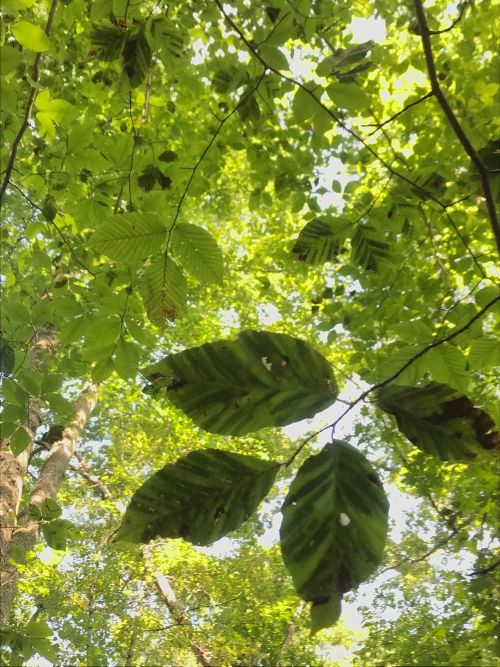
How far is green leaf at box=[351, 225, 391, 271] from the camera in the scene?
39.6 inches

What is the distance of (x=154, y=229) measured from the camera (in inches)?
23.7

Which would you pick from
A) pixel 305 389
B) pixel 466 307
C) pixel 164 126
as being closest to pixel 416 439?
pixel 305 389

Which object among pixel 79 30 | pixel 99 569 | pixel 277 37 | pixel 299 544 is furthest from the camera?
pixel 99 569

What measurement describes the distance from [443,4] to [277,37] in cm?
235

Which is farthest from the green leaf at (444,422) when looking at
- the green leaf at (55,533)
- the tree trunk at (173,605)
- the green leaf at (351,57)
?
the tree trunk at (173,605)

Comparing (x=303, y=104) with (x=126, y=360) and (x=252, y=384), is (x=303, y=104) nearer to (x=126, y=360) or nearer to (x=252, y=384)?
(x=126, y=360)

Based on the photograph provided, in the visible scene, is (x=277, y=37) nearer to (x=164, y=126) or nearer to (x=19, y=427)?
(x=19, y=427)

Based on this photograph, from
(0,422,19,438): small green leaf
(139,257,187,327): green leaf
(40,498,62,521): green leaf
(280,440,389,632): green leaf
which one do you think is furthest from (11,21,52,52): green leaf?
(40,498,62,521): green leaf

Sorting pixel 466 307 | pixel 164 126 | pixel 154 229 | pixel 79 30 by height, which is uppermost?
pixel 164 126

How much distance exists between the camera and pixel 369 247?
3.37 feet

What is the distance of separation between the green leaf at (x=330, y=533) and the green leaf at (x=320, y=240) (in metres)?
0.60

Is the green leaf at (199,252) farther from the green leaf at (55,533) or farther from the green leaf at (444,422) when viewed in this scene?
the green leaf at (55,533)

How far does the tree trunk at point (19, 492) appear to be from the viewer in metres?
2.80

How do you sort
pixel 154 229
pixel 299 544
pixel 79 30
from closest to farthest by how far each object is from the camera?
1. pixel 299 544
2. pixel 154 229
3. pixel 79 30
